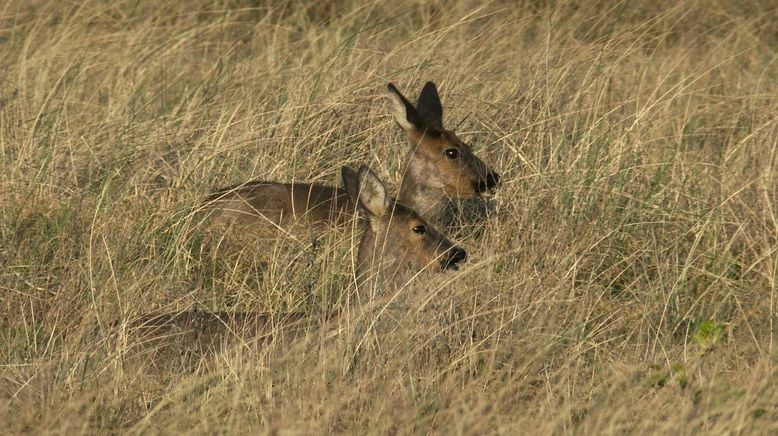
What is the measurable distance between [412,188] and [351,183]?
1.43 metres

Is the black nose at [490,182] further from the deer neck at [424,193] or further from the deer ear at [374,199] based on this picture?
the deer ear at [374,199]

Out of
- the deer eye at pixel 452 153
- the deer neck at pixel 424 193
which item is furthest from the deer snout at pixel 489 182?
the deer neck at pixel 424 193

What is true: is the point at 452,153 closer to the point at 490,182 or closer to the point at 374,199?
the point at 490,182

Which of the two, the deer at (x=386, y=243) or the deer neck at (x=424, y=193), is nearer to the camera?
the deer at (x=386, y=243)

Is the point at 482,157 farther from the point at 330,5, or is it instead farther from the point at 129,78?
the point at 330,5

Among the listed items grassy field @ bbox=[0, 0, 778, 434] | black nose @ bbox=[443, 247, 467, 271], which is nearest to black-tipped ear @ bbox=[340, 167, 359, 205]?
grassy field @ bbox=[0, 0, 778, 434]

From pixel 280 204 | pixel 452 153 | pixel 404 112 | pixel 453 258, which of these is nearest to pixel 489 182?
pixel 452 153

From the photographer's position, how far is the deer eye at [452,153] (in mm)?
7602

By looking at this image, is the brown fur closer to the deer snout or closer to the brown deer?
the deer snout

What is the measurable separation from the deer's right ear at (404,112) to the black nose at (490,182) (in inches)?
18.3

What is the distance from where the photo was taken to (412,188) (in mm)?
7828

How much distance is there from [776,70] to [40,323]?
5.38 metres

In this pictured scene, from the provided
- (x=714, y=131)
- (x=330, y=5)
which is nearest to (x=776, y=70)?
(x=714, y=131)

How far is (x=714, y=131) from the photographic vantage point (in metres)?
8.22
